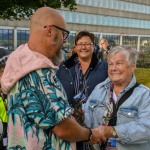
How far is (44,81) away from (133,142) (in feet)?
3.62

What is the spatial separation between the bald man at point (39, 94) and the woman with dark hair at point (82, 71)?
2.01m

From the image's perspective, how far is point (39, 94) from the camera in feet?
7.09

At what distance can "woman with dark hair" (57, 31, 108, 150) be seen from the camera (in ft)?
14.7

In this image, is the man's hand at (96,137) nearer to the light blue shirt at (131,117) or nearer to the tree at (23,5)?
the light blue shirt at (131,117)

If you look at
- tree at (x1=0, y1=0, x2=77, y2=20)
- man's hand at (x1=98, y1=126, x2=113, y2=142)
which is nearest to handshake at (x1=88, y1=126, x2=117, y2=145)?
man's hand at (x1=98, y1=126, x2=113, y2=142)

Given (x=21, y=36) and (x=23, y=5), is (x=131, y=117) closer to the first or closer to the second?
(x=23, y=5)

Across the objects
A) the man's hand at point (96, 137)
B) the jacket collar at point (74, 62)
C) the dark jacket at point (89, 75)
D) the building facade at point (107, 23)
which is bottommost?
the man's hand at point (96, 137)

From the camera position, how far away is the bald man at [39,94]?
2.16 m

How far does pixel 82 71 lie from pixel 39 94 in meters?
2.49

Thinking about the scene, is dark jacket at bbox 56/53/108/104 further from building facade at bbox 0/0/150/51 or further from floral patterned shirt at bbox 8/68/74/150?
building facade at bbox 0/0/150/51

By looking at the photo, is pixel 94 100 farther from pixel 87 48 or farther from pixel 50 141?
pixel 87 48

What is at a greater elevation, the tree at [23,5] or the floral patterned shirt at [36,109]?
the tree at [23,5]

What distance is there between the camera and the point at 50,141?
226 centimetres

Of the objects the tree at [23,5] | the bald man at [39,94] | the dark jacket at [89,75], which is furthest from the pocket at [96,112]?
the tree at [23,5]
